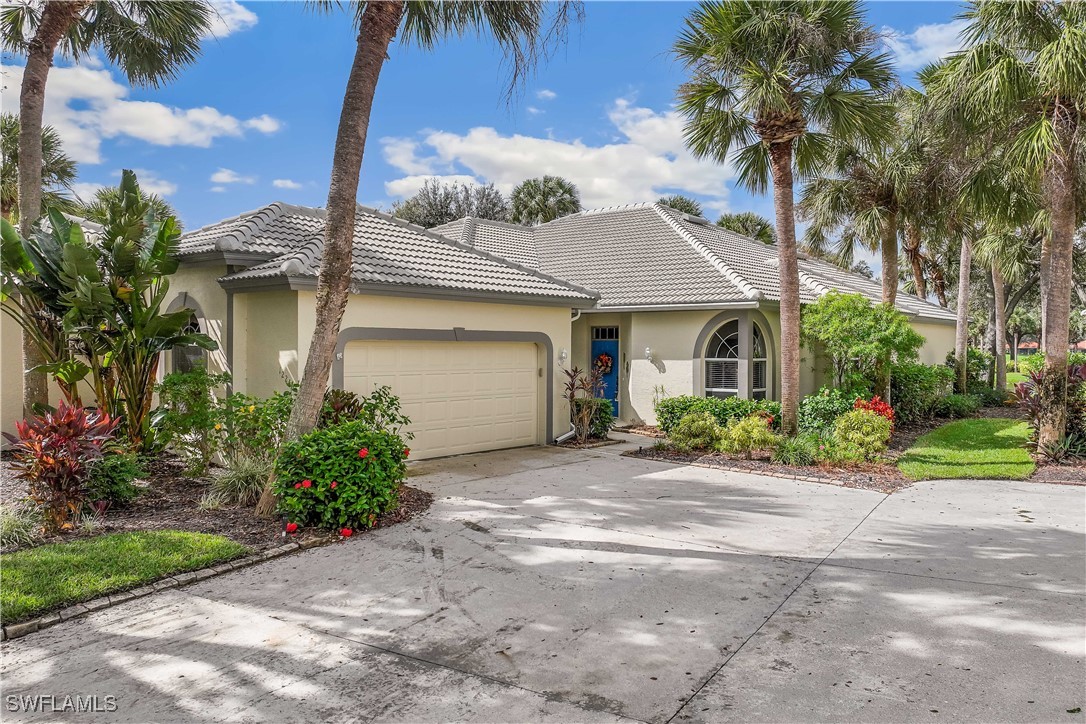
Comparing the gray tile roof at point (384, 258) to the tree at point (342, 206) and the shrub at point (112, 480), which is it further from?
the shrub at point (112, 480)

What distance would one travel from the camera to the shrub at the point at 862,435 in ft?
36.2

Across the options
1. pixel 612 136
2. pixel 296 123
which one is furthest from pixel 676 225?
pixel 296 123

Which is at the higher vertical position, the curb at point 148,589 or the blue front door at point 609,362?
the blue front door at point 609,362

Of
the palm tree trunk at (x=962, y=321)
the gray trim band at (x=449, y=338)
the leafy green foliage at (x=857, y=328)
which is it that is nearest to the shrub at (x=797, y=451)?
the leafy green foliage at (x=857, y=328)

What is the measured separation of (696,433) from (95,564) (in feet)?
31.2

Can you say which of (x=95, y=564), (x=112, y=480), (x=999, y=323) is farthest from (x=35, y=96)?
(x=999, y=323)

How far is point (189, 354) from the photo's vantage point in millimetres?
11523

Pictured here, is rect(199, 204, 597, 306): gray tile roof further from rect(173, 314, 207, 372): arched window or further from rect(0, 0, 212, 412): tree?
rect(0, 0, 212, 412): tree

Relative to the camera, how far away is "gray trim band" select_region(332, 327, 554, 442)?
9.82 m

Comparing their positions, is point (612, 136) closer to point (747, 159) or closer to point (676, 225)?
point (676, 225)

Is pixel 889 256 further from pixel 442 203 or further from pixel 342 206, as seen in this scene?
pixel 442 203

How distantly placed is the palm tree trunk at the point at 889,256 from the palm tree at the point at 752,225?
16.4m

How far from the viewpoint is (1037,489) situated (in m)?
9.49

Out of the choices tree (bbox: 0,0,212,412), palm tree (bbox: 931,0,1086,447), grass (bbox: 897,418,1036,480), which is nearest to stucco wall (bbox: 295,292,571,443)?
tree (bbox: 0,0,212,412)
